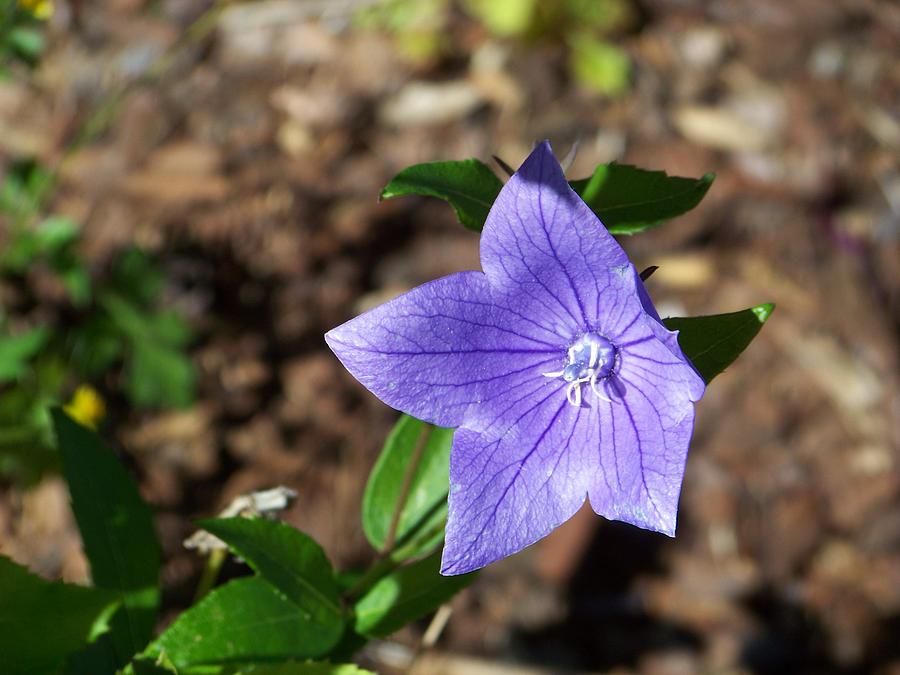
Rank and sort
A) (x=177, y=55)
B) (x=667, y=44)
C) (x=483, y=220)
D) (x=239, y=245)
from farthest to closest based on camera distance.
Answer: (x=667, y=44) < (x=177, y=55) < (x=239, y=245) < (x=483, y=220)

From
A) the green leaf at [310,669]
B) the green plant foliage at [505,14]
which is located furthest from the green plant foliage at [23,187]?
the green plant foliage at [505,14]

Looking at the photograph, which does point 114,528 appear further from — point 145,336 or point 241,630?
point 145,336

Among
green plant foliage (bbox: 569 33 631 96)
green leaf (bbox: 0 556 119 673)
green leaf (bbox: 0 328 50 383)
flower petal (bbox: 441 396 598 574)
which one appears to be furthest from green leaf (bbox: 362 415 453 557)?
green plant foliage (bbox: 569 33 631 96)

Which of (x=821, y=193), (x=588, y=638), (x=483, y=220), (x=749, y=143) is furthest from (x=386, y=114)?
(x=483, y=220)

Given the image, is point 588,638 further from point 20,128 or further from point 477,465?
point 20,128

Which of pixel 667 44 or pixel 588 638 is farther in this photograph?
pixel 667 44

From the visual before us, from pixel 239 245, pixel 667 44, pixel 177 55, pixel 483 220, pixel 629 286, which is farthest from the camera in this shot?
pixel 667 44

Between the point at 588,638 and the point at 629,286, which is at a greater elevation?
the point at 629,286

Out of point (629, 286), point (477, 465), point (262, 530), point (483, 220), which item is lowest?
point (262, 530)
